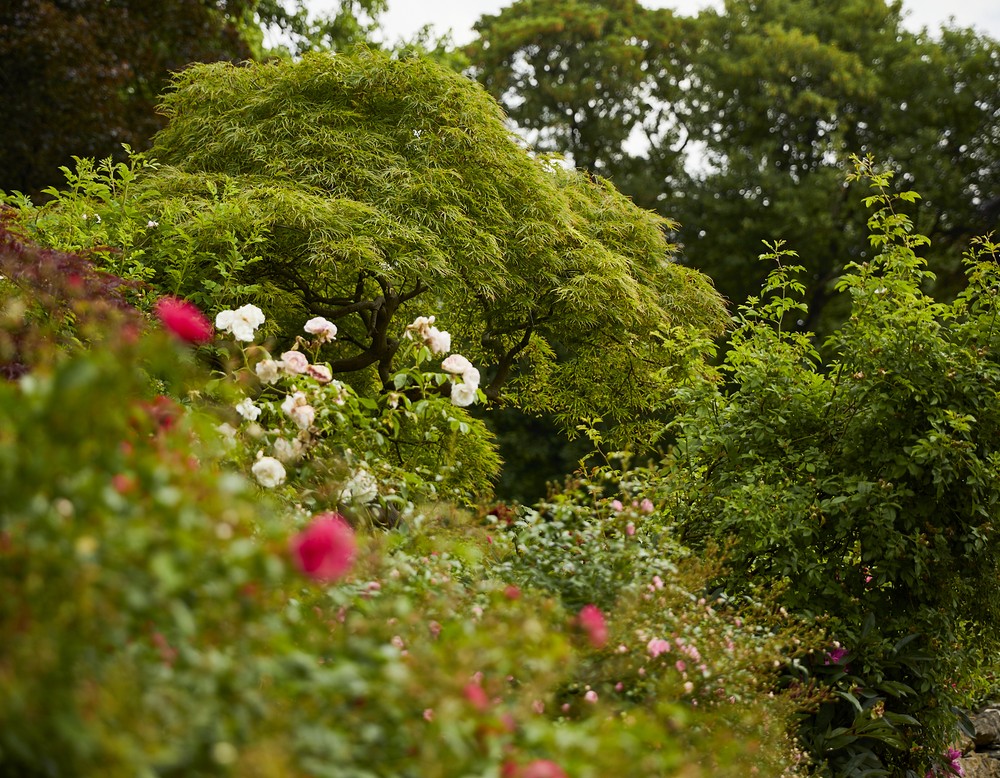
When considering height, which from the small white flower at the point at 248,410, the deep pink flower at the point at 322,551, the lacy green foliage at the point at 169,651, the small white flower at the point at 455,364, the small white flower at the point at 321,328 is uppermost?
the small white flower at the point at 455,364

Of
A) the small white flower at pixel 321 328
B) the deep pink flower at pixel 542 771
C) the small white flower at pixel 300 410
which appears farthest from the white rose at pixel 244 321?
the deep pink flower at pixel 542 771

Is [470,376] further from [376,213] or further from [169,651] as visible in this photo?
[376,213]

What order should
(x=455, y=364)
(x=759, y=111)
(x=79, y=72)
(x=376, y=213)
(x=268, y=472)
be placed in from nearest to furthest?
(x=268, y=472)
(x=455, y=364)
(x=376, y=213)
(x=79, y=72)
(x=759, y=111)

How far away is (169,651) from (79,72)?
39.3 feet

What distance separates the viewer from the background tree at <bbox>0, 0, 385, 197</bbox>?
11.8 metres

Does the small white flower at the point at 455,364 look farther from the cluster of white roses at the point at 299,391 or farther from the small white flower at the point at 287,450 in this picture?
the small white flower at the point at 287,450

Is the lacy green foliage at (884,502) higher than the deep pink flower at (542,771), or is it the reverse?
the lacy green foliage at (884,502)

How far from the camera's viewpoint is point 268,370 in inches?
145

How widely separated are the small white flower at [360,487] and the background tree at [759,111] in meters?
13.6

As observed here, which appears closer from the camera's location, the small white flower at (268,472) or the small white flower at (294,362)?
the small white flower at (268,472)

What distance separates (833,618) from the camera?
4.42m

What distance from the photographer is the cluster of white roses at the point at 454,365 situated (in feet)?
12.3

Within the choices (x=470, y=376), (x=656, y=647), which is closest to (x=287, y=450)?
(x=470, y=376)

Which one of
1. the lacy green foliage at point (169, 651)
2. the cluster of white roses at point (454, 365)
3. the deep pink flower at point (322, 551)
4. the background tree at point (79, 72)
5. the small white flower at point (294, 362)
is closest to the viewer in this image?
the lacy green foliage at point (169, 651)
